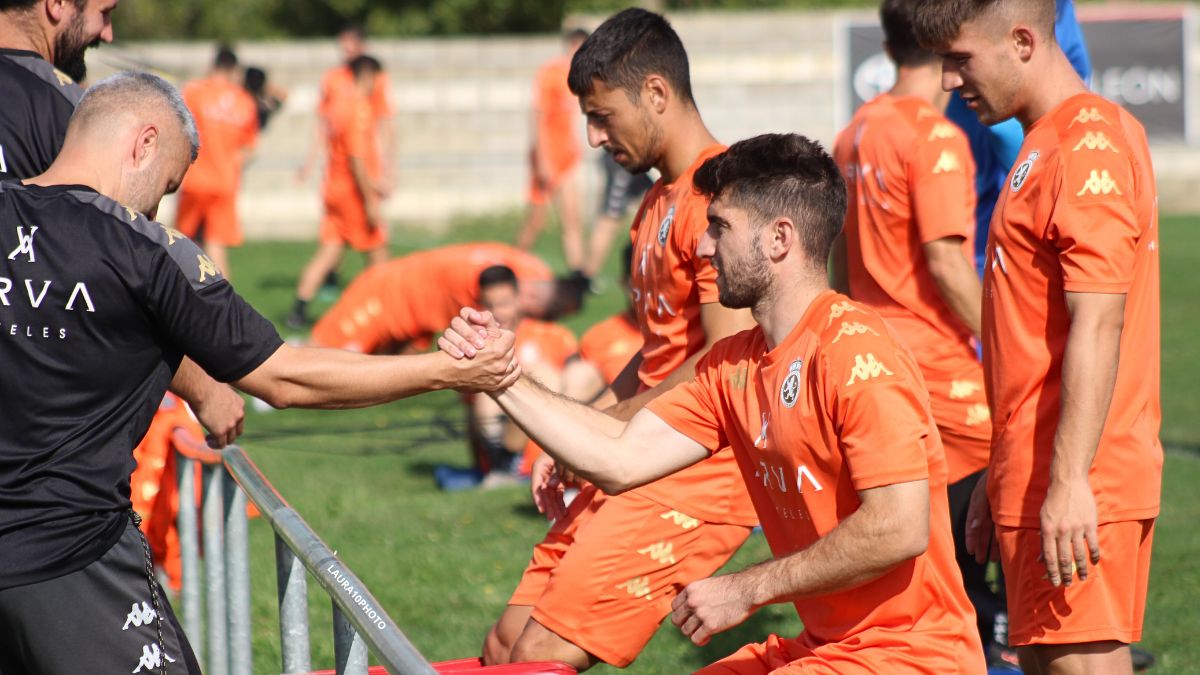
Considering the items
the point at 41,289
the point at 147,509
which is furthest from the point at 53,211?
the point at 147,509

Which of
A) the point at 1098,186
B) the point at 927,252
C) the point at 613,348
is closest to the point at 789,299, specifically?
the point at 1098,186

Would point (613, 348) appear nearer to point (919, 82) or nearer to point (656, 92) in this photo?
point (919, 82)

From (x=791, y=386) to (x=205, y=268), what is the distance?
133 centimetres

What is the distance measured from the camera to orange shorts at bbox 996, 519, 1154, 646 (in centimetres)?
342

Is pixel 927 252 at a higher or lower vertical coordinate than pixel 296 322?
higher

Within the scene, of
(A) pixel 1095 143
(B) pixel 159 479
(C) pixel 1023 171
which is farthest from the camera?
(B) pixel 159 479

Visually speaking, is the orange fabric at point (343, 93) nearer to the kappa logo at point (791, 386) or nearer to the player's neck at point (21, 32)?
the player's neck at point (21, 32)

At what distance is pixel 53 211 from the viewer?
3158mm

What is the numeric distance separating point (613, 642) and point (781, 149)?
1544 millimetres

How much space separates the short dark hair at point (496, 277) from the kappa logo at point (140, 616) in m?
5.26

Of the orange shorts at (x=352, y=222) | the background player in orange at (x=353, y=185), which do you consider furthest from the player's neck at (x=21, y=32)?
the orange shorts at (x=352, y=222)

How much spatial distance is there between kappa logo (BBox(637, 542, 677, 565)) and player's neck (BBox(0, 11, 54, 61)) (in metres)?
2.18

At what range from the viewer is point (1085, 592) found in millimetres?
3420

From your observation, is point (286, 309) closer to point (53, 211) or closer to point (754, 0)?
point (53, 211)
